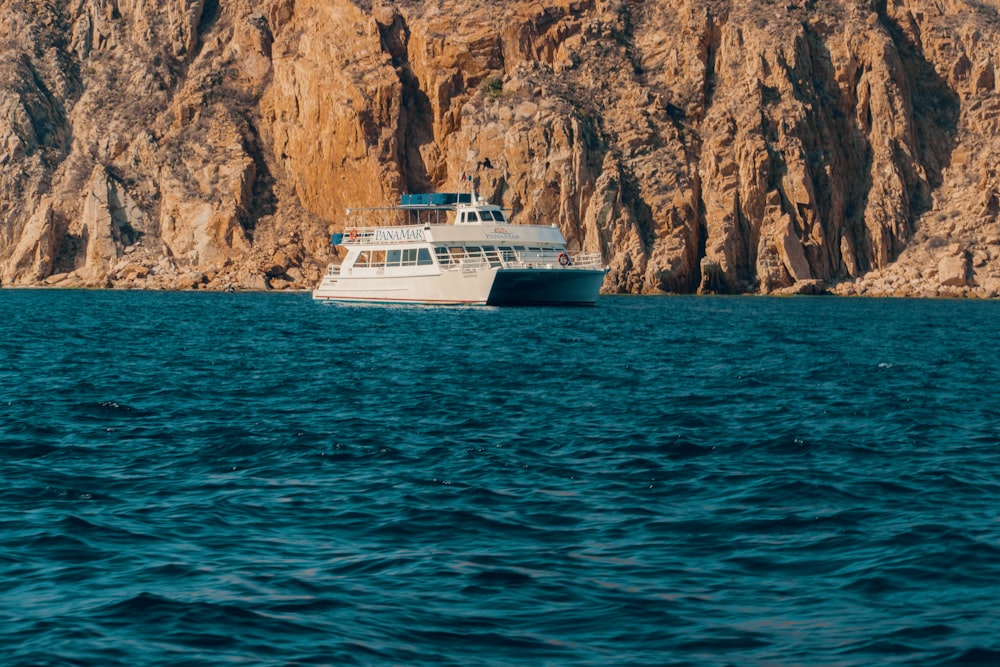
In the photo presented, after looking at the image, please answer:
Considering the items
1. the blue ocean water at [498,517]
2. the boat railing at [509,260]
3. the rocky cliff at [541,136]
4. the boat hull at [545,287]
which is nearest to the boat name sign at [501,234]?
the boat railing at [509,260]

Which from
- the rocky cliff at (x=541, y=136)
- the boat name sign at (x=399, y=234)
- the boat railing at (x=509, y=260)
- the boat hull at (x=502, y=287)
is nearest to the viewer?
the boat hull at (x=502, y=287)

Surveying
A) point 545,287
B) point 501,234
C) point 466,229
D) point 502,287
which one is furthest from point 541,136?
point 502,287

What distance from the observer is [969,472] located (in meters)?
16.4

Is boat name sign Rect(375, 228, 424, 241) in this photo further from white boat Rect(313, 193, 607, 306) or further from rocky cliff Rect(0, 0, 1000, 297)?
rocky cliff Rect(0, 0, 1000, 297)

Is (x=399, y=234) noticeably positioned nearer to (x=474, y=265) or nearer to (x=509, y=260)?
(x=474, y=265)

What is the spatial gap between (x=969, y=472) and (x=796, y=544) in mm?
4994

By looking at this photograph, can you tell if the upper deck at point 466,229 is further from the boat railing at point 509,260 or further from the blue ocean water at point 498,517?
the blue ocean water at point 498,517

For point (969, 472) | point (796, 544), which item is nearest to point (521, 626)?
point (796, 544)

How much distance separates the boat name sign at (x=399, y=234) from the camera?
74.8 meters

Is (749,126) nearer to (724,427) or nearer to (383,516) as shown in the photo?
(724,427)

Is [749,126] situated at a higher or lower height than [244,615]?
higher

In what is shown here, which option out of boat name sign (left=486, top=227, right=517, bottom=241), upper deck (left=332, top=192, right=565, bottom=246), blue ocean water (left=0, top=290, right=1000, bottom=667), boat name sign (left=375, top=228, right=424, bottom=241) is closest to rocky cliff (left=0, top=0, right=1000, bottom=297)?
upper deck (left=332, top=192, right=565, bottom=246)

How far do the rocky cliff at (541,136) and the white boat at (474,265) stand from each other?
18257mm

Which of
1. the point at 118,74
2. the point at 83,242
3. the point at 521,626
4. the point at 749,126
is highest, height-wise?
the point at 118,74
